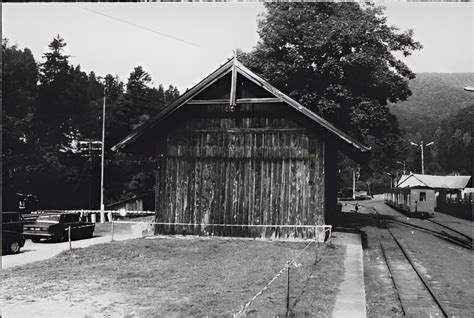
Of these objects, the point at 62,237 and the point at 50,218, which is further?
the point at 50,218

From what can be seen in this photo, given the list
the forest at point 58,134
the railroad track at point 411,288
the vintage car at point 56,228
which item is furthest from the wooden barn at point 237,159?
A: the forest at point 58,134

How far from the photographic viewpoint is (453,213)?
53625mm

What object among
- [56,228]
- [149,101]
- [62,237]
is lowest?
[62,237]

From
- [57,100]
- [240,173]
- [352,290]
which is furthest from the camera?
Result: [57,100]

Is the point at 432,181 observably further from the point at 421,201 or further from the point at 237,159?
the point at 237,159

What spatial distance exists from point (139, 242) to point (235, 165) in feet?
16.8

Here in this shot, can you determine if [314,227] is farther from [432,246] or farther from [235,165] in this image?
[432,246]

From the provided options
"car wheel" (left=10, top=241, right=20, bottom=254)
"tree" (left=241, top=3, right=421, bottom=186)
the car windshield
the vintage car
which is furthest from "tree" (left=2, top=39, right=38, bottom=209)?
"tree" (left=241, top=3, right=421, bottom=186)

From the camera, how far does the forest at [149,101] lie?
101 feet

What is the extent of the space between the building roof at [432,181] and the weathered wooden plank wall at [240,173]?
34.5 m

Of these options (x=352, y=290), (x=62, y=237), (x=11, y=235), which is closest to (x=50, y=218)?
(x=62, y=237)

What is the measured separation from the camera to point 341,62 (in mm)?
30156

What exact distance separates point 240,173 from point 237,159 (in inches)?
24.0

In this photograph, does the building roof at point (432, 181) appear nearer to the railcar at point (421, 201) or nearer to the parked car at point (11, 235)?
the railcar at point (421, 201)
